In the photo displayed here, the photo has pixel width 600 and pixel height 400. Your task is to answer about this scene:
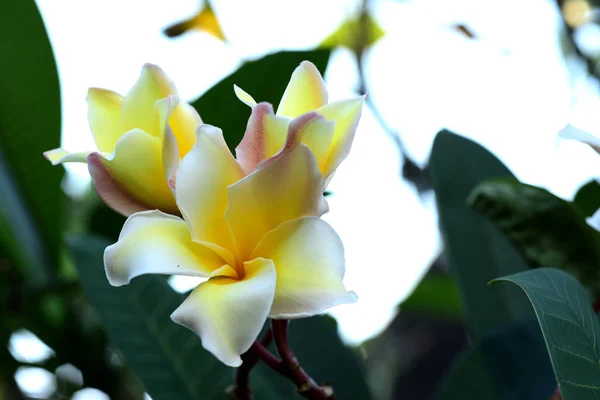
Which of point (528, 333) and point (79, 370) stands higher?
point (528, 333)

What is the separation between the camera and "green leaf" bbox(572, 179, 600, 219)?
0.65m

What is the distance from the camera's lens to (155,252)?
13.0 inches

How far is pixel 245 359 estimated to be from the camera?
39cm

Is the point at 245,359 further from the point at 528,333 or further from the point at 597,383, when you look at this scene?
the point at 528,333

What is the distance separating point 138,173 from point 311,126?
0.33 ft

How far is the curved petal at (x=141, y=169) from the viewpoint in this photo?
1.21ft

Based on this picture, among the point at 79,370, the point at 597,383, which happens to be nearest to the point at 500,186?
the point at 597,383

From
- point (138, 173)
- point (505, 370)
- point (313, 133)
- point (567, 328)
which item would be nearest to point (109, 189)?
point (138, 173)

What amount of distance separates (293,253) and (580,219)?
289 mm

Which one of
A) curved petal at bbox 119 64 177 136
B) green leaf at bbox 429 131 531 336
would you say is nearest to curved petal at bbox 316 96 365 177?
curved petal at bbox 119 64 177 136

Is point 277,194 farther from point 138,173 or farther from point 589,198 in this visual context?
point 589,198

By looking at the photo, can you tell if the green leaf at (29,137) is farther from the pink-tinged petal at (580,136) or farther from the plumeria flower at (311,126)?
the pink-tinged petal at (580,136)

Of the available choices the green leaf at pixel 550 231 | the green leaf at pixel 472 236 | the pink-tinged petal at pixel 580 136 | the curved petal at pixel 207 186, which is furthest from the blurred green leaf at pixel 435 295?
the curved petal at pixel 207 186

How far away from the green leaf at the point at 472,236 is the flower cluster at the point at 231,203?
0.32 m
